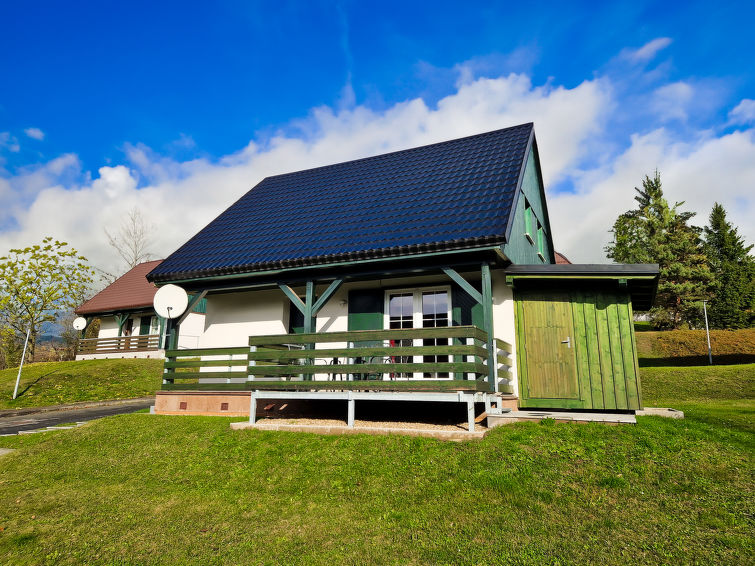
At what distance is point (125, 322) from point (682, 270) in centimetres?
4080

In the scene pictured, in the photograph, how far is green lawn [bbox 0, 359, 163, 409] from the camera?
57.4 feet

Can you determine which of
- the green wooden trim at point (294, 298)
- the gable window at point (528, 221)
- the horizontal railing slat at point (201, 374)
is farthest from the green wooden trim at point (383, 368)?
the gable window at point (528, 221)

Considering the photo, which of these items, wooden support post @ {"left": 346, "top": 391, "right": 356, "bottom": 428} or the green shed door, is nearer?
wooden support post @ {"left": 346, "top": 391, "right": 356, "bottom": 428}

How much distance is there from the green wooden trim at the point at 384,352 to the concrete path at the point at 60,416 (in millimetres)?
6427

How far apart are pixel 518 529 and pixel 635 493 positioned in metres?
1.56

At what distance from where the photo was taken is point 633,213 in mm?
43844

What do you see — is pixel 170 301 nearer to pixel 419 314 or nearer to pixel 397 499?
pixel 419 314

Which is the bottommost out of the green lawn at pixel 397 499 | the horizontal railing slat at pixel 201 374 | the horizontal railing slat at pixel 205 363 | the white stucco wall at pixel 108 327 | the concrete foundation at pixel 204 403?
the green lawn at pixel 397 499

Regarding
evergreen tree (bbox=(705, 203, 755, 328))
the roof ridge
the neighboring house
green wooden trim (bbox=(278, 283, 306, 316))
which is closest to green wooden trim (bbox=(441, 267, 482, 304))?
green wooden trim (bbox=(278, 283, 306, 316))

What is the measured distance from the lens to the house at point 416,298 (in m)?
9.17

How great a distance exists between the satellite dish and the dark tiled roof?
48 cm

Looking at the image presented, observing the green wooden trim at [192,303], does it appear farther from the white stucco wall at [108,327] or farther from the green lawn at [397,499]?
the white stucco wall at [108,327]

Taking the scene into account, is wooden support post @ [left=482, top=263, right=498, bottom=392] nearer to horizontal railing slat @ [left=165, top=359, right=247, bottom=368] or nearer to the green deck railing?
the green deck railing

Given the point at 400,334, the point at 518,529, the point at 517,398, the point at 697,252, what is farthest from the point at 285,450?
the point at 697,252
